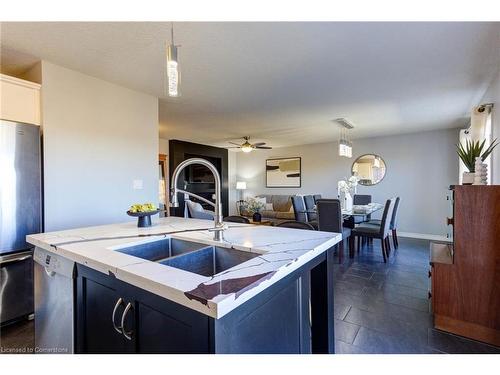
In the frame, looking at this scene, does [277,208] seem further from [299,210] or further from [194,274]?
[194,274]

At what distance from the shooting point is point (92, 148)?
8.48 ft

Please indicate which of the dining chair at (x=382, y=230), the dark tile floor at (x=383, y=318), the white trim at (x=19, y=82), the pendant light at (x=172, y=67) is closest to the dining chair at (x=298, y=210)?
the dining chair at (x=382, y=230)

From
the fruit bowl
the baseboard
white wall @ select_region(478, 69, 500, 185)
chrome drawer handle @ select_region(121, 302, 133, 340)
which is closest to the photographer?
chrome drawer handle @ select_region(121, 302, 133, 340)

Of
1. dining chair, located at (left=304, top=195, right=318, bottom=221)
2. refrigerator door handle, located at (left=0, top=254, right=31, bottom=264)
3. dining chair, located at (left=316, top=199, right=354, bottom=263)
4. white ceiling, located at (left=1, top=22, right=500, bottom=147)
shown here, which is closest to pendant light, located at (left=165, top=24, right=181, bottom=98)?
white ceiling, located at (left=1, top=22, right=500, bottom=147)

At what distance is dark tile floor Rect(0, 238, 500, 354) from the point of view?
1738 mm

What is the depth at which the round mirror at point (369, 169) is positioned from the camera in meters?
5.82

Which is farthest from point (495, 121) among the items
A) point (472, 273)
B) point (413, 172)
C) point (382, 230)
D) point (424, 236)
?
point (424, 236)

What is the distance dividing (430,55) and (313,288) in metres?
2.25

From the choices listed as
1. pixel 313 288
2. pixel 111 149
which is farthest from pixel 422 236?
pixel 111 149

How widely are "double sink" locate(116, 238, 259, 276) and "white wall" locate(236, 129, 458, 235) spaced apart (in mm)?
5515

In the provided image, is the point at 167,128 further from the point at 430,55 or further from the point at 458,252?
the point at 458,252

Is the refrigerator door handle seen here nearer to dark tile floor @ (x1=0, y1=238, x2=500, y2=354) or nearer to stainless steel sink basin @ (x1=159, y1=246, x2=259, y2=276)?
dark tile floor @ (x1=0, y1=238, x2=500, y2=354)
